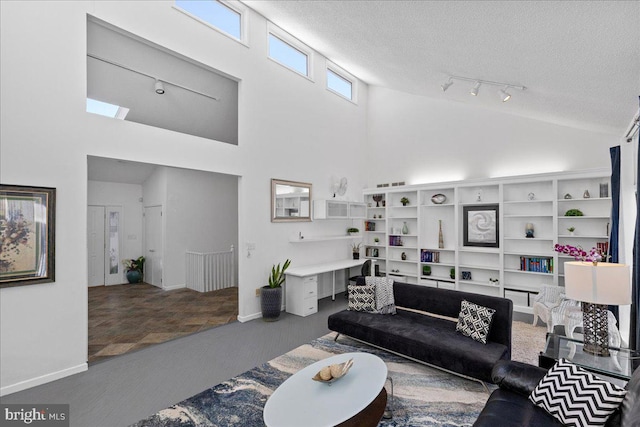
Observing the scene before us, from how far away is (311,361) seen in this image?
3328mm

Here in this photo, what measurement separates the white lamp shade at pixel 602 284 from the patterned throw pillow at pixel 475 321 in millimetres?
855

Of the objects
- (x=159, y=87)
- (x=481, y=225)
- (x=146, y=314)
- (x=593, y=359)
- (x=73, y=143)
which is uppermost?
(x=159, y=87)

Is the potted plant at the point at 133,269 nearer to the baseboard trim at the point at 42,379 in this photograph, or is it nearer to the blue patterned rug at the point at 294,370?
the baseboard trim at the point at 42,379

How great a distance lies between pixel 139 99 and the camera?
504cm

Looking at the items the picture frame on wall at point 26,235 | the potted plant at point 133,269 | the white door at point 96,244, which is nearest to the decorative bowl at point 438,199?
the picture frame on wall at point 26,235

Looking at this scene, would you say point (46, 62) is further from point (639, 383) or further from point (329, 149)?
point (639, 383)

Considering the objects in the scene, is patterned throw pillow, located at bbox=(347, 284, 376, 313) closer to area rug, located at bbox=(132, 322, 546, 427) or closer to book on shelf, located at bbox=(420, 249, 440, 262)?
area rug, located at bbox=(132, 322, 546, 427)

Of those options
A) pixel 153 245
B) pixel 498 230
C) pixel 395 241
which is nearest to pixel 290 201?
pixel 395 241

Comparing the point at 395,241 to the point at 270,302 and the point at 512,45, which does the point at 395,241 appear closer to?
the point at 270,302

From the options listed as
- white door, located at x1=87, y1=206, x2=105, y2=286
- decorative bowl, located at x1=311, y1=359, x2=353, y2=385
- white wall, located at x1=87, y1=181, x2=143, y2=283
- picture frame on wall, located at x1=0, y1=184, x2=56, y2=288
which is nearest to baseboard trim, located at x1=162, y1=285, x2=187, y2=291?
white wall, located at x1=87, y1=181, x2=143, y2=283

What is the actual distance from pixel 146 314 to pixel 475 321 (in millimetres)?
4971

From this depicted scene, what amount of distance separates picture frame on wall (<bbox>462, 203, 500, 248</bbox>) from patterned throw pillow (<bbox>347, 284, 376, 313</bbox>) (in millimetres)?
2849

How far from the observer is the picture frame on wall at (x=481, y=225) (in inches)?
217

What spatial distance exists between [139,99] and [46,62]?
2.09 m
